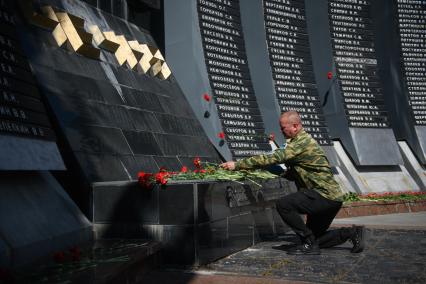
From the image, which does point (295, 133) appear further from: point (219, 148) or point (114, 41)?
point (219, 148)

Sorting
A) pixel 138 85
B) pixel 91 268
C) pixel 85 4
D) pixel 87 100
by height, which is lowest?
pixel 91 268

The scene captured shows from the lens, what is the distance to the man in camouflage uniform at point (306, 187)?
6039mm

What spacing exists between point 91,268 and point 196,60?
8.37 m

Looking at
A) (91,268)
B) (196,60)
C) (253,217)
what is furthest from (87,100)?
(196,60)

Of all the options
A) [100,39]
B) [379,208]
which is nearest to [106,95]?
[100,39]

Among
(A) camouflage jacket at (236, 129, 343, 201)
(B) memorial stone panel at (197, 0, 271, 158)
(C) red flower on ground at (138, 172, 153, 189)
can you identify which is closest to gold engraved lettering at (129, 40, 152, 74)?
(B) memorial stone panel at (197, 0, 271, 158)

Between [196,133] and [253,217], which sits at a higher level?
[196,133]

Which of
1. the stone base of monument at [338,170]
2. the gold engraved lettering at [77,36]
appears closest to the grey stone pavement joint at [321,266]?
the gold engraved lettering at [77,36]

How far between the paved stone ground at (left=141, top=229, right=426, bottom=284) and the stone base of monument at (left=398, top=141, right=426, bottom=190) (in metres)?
10.1

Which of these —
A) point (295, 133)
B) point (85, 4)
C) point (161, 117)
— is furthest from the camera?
point (85, 4)

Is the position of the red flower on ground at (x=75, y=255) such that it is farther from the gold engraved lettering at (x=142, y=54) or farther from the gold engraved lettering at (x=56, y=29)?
the gold engraved lettering at (x=142, y=54)

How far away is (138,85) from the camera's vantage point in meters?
8.92

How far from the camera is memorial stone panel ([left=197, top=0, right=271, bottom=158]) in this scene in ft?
39.5

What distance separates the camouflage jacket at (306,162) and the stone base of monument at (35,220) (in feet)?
7.04
